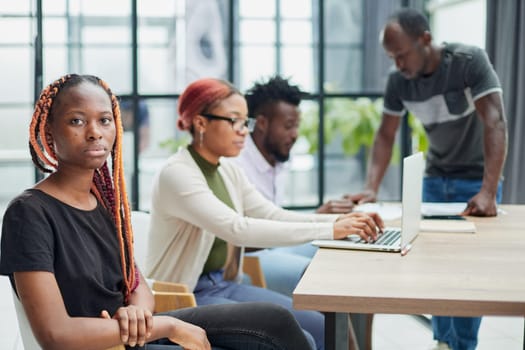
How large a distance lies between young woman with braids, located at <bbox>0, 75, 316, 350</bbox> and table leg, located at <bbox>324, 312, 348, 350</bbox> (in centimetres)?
13

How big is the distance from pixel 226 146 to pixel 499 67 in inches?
92.2

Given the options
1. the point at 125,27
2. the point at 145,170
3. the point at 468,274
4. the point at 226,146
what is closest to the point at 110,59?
the point at 125,27

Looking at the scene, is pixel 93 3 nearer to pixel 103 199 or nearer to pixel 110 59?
pixel 110 59

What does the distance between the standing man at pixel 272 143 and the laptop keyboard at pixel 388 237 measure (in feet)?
2.08

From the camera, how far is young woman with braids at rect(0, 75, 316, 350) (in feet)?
4.95

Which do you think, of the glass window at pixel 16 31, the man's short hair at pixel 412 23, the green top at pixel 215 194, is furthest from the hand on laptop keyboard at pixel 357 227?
the glass window at pixel 16 31

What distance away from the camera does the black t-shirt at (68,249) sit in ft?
4.98

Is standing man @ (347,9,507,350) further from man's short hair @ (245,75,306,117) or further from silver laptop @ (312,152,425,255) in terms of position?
silver laptop @ (312,152,425,255)

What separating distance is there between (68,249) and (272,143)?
67.1 inches

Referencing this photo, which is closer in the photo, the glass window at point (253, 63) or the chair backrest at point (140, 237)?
the chair backrest at point (140, 237)

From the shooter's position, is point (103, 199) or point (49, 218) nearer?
point (49, 218)

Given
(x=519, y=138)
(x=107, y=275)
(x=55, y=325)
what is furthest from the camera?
(x=519, y=138)

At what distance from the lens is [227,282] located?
8.05ft

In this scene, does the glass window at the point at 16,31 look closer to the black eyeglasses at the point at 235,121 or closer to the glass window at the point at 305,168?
the glass window at the point at 305,168
